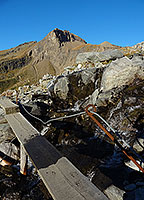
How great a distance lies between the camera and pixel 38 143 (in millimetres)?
2484

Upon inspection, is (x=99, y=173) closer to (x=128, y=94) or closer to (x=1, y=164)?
(x=1, y=164)

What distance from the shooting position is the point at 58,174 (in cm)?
172

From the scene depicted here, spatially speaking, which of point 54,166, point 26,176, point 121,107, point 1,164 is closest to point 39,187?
point 26,176

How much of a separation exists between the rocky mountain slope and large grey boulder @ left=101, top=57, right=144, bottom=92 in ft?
192

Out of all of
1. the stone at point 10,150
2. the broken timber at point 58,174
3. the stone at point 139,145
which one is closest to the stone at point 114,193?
the stone at point 139,145

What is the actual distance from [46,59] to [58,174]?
297 feet

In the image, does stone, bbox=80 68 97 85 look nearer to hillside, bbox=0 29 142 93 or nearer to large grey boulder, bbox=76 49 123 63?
large grey boulder, bbox=76 49 123 63

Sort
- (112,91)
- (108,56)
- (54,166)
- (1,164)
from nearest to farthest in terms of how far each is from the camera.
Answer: (54,166)
(1,164)
(112,91)
(108,56)

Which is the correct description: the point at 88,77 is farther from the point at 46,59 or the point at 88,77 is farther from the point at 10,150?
the point at 46,59

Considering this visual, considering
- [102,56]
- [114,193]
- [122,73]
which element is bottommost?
[114,193]

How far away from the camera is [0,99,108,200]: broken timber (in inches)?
56.9

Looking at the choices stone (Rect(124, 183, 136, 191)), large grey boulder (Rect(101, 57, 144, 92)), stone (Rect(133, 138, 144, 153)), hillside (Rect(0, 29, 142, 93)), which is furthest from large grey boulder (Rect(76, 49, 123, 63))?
hillside (Rect(0, 29, 142, 93))

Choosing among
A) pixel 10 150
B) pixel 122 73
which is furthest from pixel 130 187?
pixel 122 73

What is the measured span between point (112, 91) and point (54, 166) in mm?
6444
